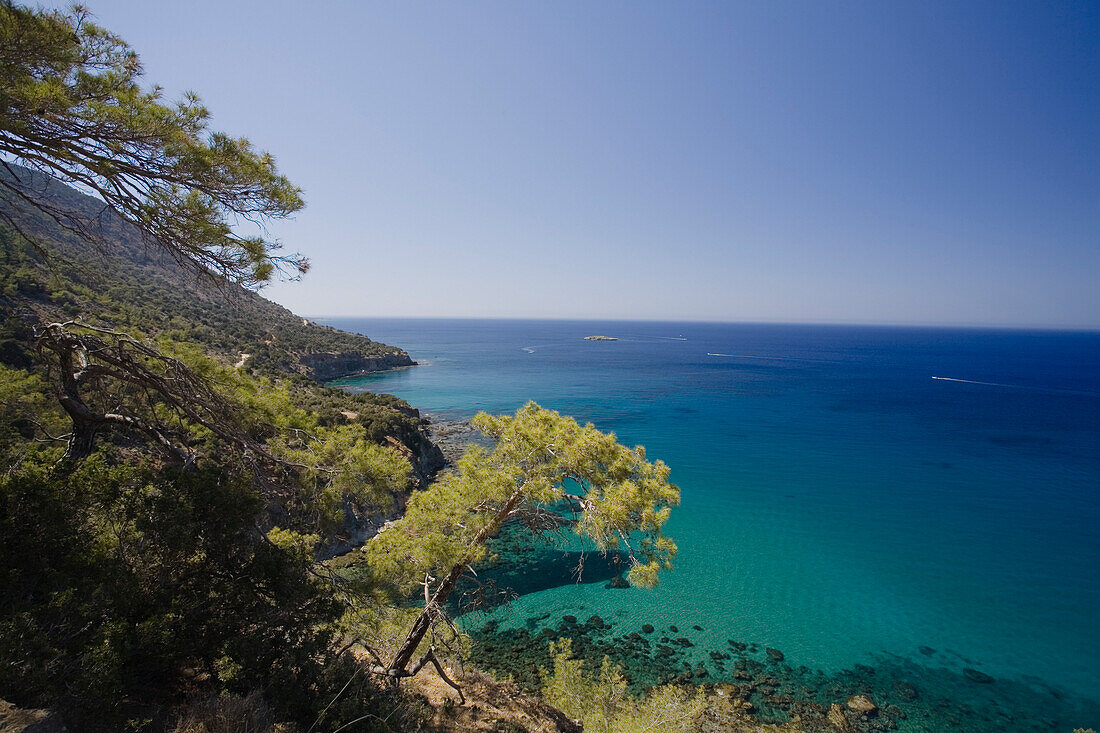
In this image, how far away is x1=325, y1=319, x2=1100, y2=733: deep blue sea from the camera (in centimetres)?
1577

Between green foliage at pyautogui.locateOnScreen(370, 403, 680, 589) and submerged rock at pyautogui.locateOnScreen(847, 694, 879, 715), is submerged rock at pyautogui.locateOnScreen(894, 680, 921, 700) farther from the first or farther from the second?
green foliage at pyautogui.locateOnScreen(370, 403, 680, 589)

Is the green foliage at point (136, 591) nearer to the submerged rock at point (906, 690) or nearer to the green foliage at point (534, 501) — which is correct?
the green foliage at point (534, 501)

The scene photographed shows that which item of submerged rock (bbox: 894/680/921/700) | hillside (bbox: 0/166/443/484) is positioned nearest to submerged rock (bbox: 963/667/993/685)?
submerged rock (bbox: 894/680/921/700)

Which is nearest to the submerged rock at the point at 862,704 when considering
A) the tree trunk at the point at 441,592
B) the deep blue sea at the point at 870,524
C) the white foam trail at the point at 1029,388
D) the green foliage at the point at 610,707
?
the deep blue sea at the point at 870,524

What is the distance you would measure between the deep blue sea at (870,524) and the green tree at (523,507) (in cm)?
987

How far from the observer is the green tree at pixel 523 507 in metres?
7.29

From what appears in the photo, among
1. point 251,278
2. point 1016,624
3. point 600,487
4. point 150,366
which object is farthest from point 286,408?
point 1016,624

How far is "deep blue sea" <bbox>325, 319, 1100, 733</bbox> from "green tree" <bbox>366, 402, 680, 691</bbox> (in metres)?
9.87

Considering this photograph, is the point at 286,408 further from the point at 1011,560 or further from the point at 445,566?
the point at 1011,560

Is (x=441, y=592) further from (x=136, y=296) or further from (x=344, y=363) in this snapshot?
(x=344, y=363)

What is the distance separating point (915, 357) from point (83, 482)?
151428 millimetres

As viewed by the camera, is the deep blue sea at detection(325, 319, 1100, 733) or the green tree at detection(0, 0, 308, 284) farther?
the deep blue sea at detection(325, 319, 1100, 733)

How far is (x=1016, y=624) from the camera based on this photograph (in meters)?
16.6

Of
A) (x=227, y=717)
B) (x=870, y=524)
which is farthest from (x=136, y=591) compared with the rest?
(x=870, y=524)
